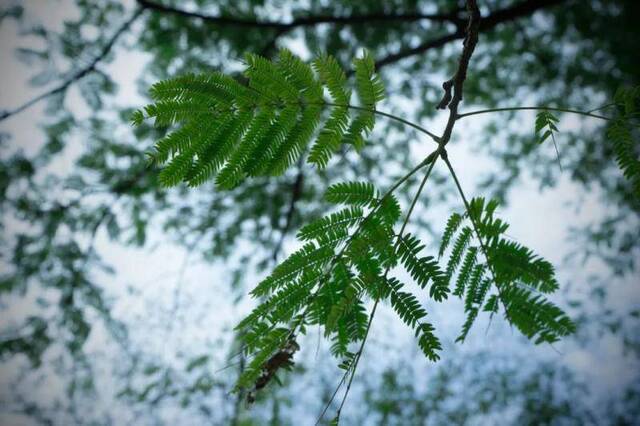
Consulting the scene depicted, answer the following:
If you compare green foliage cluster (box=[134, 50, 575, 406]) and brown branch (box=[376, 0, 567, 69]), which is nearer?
green foliage cluster (box=[134, 50, 575, 406])

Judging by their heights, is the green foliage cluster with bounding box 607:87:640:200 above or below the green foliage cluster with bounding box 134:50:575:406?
above

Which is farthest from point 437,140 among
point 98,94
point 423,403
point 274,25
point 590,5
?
point 423,403

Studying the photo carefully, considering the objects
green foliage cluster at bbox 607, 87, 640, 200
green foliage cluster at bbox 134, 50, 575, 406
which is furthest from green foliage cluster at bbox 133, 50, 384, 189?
green foliage cluster at bbox 607, 87, 640, 200

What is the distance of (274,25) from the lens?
474 cm

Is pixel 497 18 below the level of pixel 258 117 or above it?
above

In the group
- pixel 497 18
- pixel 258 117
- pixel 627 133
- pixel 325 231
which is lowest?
pixel 325 231

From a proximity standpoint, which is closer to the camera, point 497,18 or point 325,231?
point 325,231

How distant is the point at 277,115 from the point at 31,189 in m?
5.12

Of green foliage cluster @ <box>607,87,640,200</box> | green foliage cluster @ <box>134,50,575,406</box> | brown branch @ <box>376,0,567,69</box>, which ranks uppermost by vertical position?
brown branch @ <box>376,0,567,69</box>

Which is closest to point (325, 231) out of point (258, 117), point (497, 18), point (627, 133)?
point (258, 117)

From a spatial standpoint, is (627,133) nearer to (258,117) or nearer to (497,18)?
(258,117)

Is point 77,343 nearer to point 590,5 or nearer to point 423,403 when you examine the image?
point 423,403

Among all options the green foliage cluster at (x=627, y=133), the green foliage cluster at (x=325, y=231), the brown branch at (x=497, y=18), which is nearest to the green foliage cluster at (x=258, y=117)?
the green foliage cluster at (x=325, y=231)

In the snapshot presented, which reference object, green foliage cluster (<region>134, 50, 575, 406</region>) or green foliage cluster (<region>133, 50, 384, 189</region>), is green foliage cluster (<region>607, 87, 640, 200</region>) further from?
green foliage cluster (<region>133, 50, 384, 189</region>)
